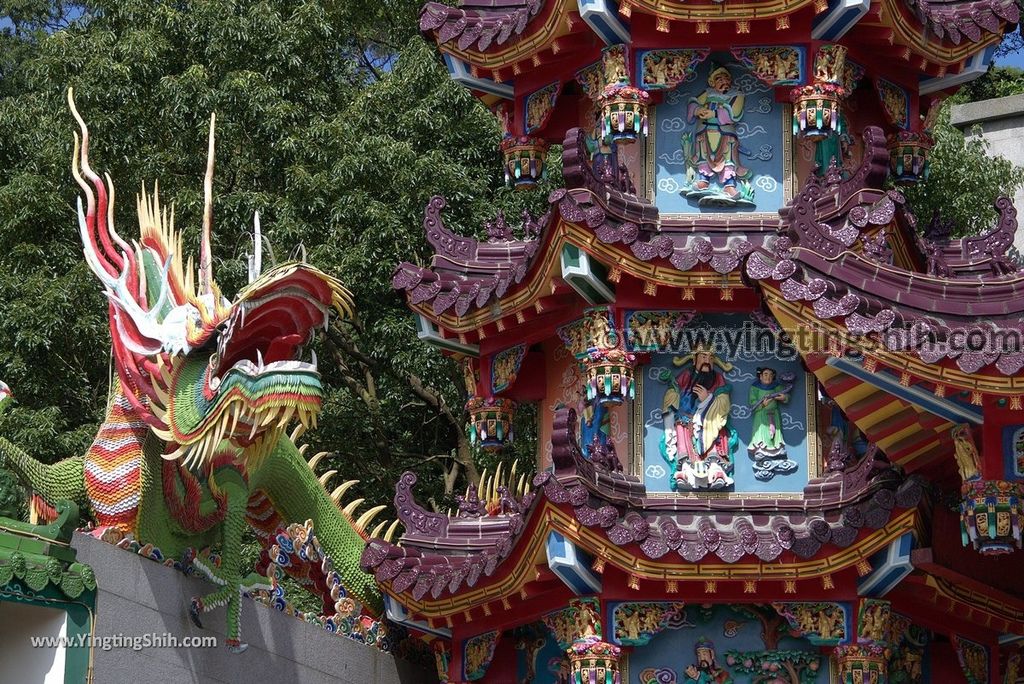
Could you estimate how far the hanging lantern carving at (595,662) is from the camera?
47.1 ft

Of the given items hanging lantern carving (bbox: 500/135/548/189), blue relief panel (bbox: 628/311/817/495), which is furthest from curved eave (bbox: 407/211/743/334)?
hanging lantern carving (bbox: 500/135/548/189)

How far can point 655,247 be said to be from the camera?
1495 centimetres

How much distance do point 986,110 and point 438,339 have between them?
37.3 ft

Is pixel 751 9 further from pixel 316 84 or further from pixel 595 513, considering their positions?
A: pixel 316 84

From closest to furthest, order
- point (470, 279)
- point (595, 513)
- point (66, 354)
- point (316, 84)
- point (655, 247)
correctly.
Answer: point (595, 513), point (655, 247), point (470, 279), point (66, 354), point (316, 84)

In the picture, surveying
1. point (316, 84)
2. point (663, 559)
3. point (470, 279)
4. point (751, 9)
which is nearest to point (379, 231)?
point (316, 84)

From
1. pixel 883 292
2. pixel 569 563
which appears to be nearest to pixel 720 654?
pixel 569 563

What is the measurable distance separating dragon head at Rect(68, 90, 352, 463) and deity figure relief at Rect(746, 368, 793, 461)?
9.76 ft

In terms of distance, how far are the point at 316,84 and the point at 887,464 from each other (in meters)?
10.6

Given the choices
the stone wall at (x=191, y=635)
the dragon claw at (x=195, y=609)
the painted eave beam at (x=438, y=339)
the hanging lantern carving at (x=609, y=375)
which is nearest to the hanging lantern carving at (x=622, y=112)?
the hanging lantern carving at (x=609, y=375)

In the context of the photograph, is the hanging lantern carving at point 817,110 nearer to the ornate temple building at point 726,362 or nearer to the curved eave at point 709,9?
the ornate temple building at point 726,362

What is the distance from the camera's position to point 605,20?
1556cm

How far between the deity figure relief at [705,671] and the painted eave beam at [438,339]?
10.1ft

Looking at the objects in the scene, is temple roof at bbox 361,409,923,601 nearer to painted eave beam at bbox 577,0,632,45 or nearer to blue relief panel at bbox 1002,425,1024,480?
blue relief panel at bbox 1002,425,1024,480
